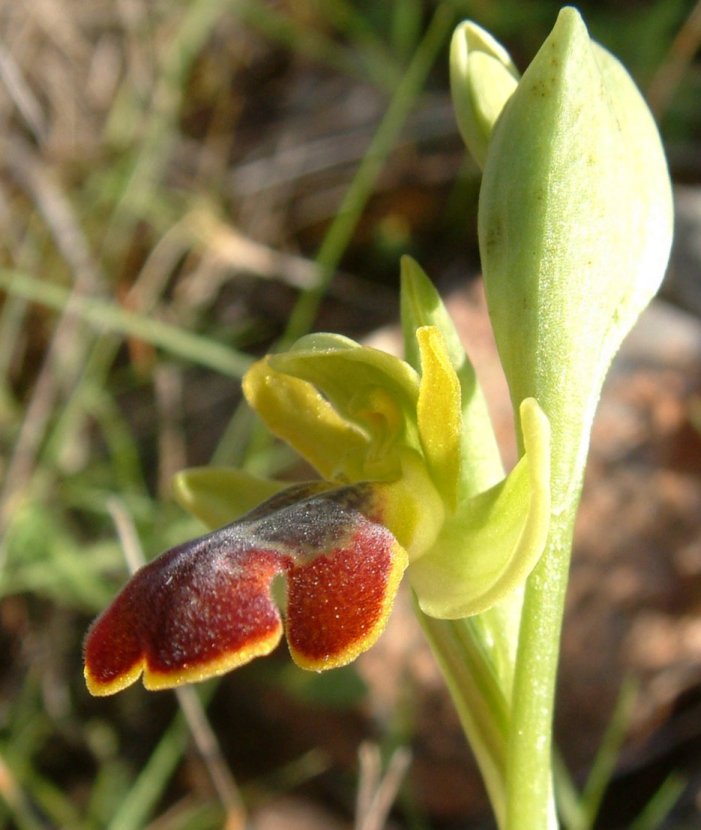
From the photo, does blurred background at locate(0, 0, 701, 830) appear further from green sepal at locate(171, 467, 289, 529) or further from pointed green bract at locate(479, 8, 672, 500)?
pointed green bract at locate(479, 8, 672, 500)

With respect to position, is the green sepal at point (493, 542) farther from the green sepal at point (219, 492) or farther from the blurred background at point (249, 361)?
the blurred background at point (249, 361)

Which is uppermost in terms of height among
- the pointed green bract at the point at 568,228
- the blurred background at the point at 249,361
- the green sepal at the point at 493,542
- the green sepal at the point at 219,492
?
the pointed green bract at the point at 568,228

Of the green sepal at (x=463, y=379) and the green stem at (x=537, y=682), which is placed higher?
the green sepal at (x=463, y=379)

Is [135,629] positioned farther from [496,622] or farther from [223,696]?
[223,696]

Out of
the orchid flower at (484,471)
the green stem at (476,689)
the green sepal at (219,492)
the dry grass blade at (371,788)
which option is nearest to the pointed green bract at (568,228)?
the orchid flower at (484,471)

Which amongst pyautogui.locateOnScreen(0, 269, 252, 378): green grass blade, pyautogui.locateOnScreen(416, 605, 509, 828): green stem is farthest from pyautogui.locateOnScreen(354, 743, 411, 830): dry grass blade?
pyautogui.locateOnScreen(0, 269, 252, 378): green grass blade

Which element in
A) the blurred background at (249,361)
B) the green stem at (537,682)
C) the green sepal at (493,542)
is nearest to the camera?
the green sepal at (493,542)

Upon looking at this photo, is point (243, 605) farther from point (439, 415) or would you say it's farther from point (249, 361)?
point (249, 361)
